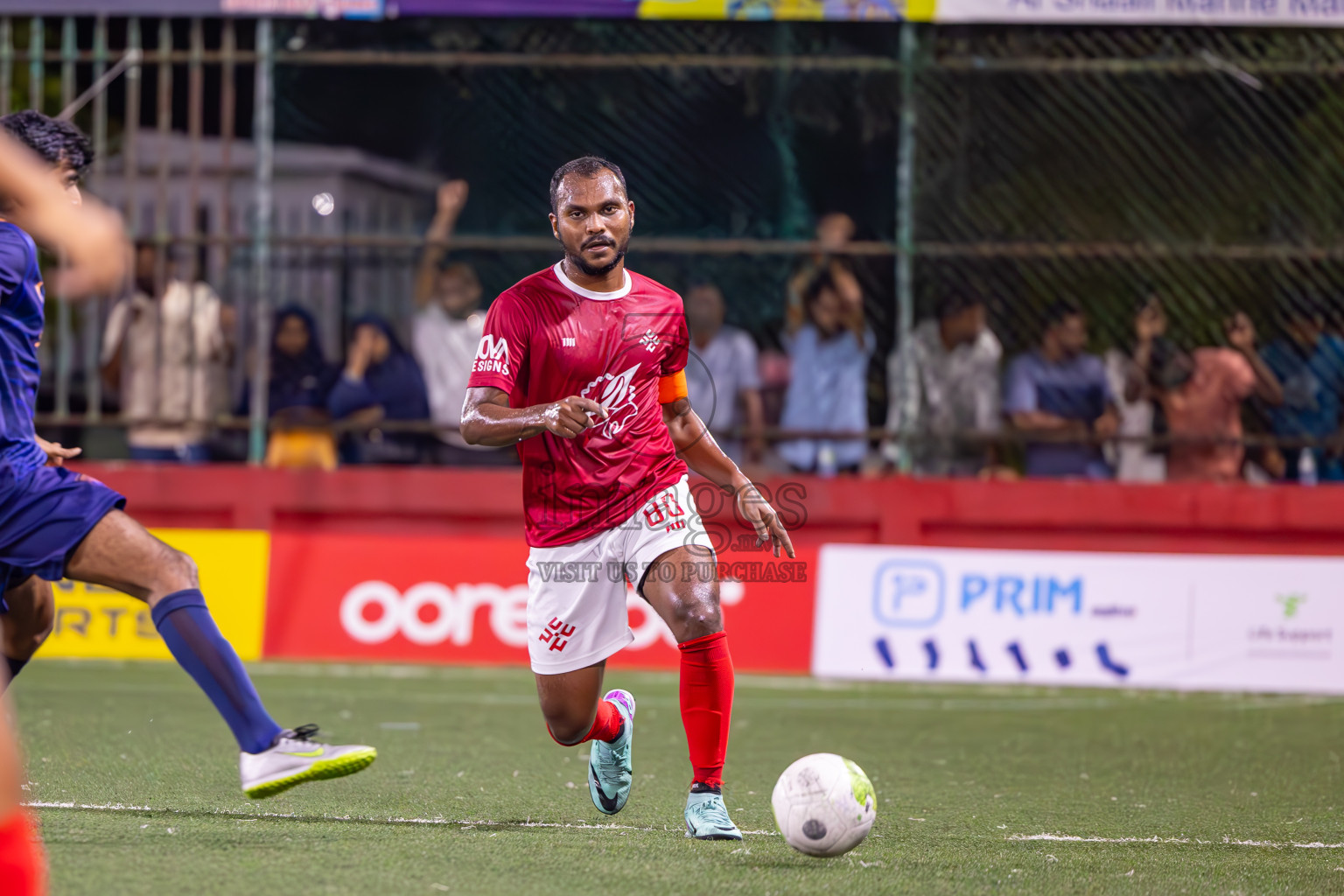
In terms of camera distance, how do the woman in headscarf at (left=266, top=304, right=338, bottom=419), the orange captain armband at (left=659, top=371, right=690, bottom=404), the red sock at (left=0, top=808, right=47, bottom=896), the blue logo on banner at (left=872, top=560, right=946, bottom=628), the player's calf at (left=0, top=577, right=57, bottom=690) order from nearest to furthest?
the red sock at (left=0, top=808, right=47, bottom=896), the player's calf at (left=0, top=577, right=57, bottom=690), the orange captain armband at (left=659, top=371, right=690, bottom=404), the blue logo on banner at (left=872, top=560, right=946, bottom=628), the woman in headscarf at (left=266, top=304, right=338, bottom=419)

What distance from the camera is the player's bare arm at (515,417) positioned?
16.5ft

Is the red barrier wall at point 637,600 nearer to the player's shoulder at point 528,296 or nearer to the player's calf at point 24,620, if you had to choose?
the player's shoulder at point 528,296

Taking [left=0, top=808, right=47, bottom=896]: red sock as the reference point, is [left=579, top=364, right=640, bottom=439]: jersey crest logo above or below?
above

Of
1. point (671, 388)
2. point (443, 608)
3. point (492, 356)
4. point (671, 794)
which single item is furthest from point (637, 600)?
point (492, 356)

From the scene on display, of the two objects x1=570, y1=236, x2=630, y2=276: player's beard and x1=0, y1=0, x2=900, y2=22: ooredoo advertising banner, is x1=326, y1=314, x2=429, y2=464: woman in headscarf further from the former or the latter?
x1=570, y1=236, x2=630, y2=276: player's beard

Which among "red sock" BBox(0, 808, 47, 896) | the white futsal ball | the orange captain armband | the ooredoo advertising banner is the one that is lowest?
the white futsal ball

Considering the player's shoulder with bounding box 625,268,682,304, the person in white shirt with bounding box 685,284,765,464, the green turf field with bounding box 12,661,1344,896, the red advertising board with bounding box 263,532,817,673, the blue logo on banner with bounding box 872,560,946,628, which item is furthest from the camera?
the person in white shirt with bounding box 685,284,765,464

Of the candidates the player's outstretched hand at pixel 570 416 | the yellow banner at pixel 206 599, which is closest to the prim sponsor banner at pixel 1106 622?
the yellow banner at pixel 206 599

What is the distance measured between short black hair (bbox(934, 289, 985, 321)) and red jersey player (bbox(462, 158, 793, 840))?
6.18m

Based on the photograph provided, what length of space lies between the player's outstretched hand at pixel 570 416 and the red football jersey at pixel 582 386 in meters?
0.42

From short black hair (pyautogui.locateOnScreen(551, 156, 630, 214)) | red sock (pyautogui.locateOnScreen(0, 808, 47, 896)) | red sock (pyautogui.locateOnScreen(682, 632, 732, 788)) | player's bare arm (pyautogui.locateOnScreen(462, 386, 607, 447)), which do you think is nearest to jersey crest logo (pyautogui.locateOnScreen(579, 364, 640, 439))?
player's bare arm (pyautogui.locateOnScreen(462, 386, 607, 447))

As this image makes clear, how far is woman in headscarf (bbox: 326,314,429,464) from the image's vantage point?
11.7m

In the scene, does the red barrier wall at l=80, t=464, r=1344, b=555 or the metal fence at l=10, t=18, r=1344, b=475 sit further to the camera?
the metal fence at l=10, t=18, r=1344, b=475

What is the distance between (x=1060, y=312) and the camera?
37.5 feet
